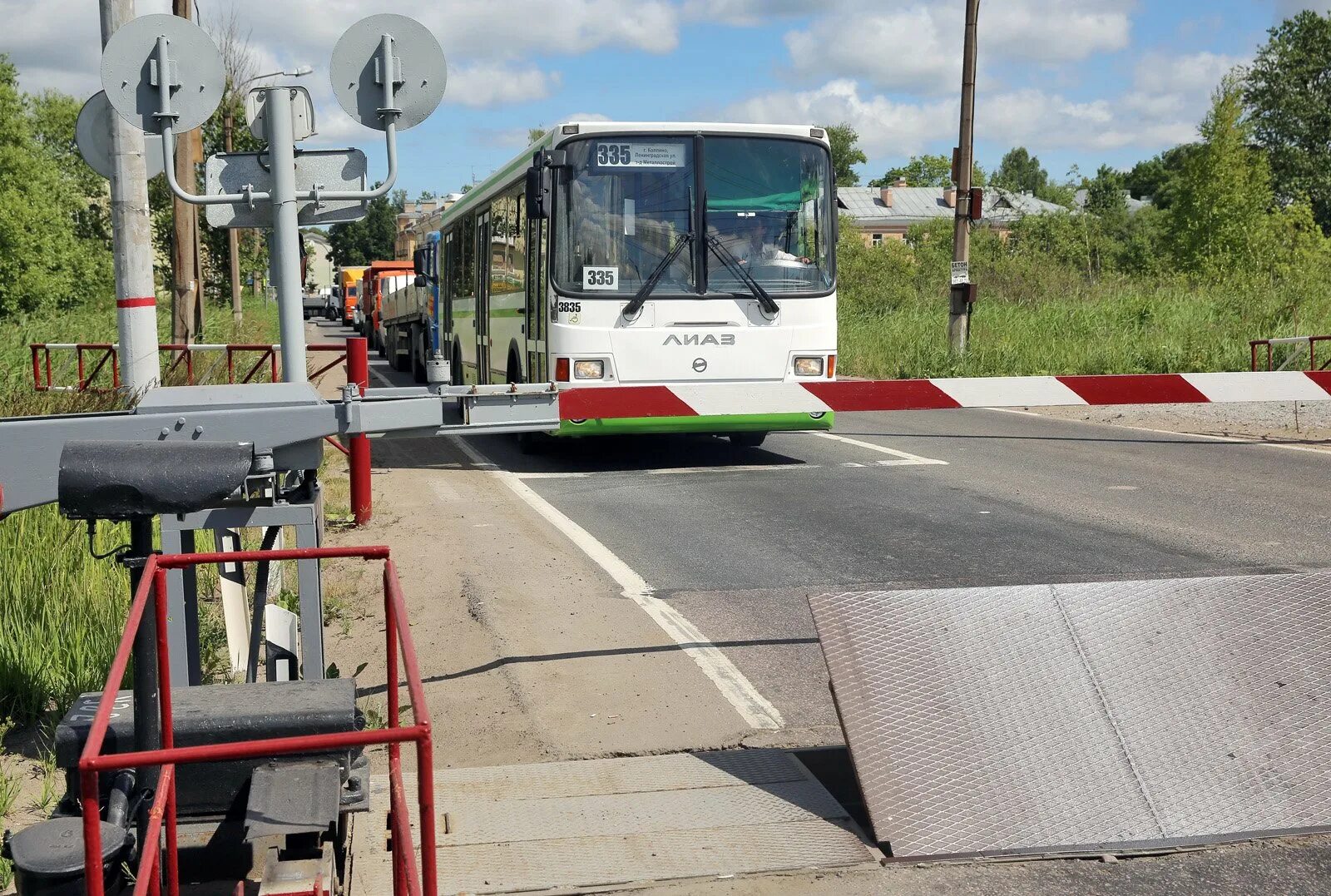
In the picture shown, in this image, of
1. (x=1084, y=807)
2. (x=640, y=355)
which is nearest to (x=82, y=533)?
(x=1084, y=807)

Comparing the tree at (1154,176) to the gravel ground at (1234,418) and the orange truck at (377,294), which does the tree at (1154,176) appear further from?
the gravel ground at (1234,418)

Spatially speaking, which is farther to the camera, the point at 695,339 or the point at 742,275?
the point at 742,275

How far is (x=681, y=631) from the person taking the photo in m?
6.92

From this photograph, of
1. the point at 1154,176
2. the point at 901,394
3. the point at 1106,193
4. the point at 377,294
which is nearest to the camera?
the point at 901,394

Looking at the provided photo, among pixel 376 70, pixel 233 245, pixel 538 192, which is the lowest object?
pixel 538 192

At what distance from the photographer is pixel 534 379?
548 inches

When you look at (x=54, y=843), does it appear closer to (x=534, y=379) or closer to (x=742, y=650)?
(x=742, y=650)

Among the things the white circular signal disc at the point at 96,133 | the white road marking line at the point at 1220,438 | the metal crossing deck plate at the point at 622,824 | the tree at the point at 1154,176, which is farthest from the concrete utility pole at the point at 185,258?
the tree at the point at 1154,176

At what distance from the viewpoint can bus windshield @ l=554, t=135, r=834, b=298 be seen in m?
13.2

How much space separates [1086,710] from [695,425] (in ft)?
27.2

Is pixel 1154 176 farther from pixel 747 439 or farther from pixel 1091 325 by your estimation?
pixel 747 439

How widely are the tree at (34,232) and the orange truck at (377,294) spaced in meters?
12.9

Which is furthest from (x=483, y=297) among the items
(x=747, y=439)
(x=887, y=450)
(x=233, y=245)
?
(x=233, y=245)

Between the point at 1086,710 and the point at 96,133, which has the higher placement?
the point at 96,133
